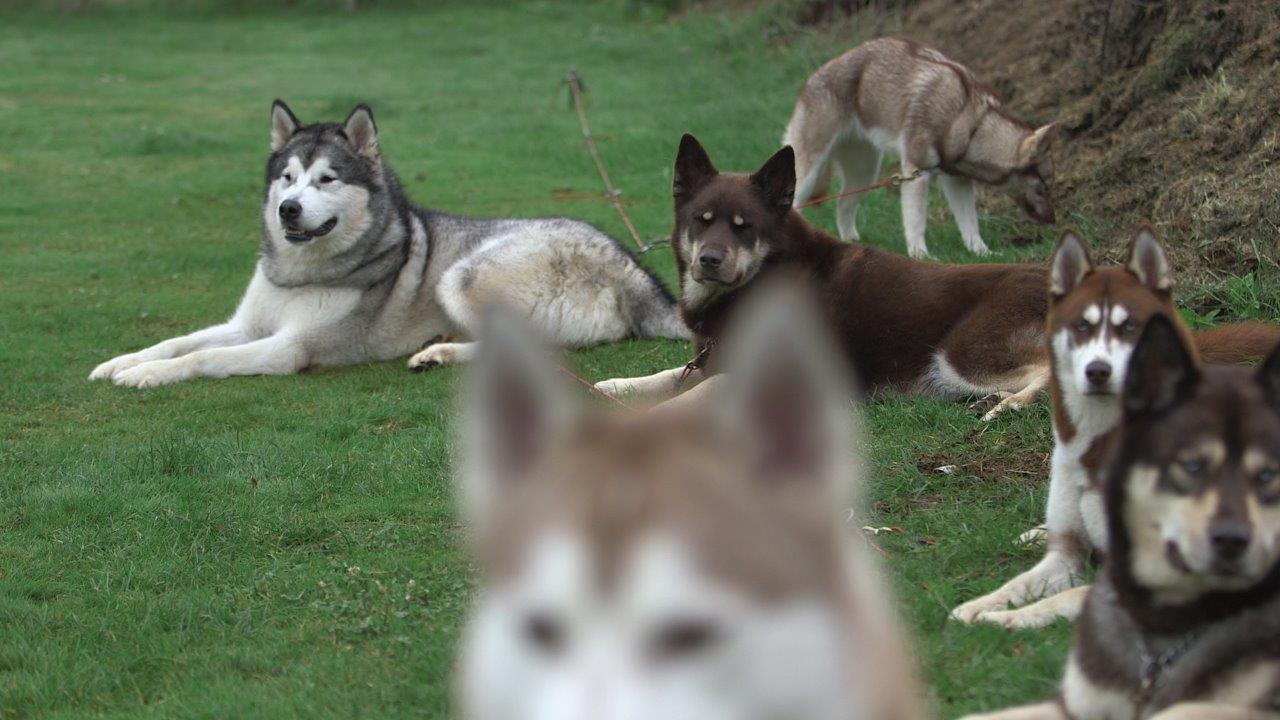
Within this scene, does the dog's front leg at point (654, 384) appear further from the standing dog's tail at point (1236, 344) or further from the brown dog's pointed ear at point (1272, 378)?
the brown dog's pointed ear at point (1272, 378)

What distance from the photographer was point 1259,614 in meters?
2.90

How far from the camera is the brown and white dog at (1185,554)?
9.19 ft

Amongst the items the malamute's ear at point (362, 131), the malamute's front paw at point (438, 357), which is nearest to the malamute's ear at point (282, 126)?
the malamute's ear at point (362, 131)

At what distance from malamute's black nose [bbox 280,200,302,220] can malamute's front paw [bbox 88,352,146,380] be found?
51.5 inches

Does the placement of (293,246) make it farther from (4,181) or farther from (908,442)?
(4,181)

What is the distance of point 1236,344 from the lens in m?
4.91

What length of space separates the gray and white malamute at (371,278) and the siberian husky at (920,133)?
2.09m

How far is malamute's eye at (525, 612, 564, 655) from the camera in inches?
62.5

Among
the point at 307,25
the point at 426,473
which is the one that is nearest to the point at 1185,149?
the point at 426,473

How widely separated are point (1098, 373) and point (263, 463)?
3.87m

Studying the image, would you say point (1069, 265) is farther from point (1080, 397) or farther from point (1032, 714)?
point (1032, 714)

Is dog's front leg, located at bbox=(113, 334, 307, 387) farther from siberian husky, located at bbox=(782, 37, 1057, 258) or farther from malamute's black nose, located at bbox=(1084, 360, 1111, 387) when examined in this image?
malamute's black nose, located at bbox=(1084, 360, 1111, 387)

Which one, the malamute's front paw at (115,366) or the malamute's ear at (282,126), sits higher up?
the malamute's ear at (282,126)

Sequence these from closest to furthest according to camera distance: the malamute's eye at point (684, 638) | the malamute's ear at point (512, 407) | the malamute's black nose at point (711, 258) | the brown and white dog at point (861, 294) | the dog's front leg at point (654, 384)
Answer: the malamute's eye at point (684, 638) → the malamute's ear at point (512, 407) → the brown and white dog at point (861, 294) → the malamute's black nose at point (711, 258) → the dog's front leg at point (654, 384)
